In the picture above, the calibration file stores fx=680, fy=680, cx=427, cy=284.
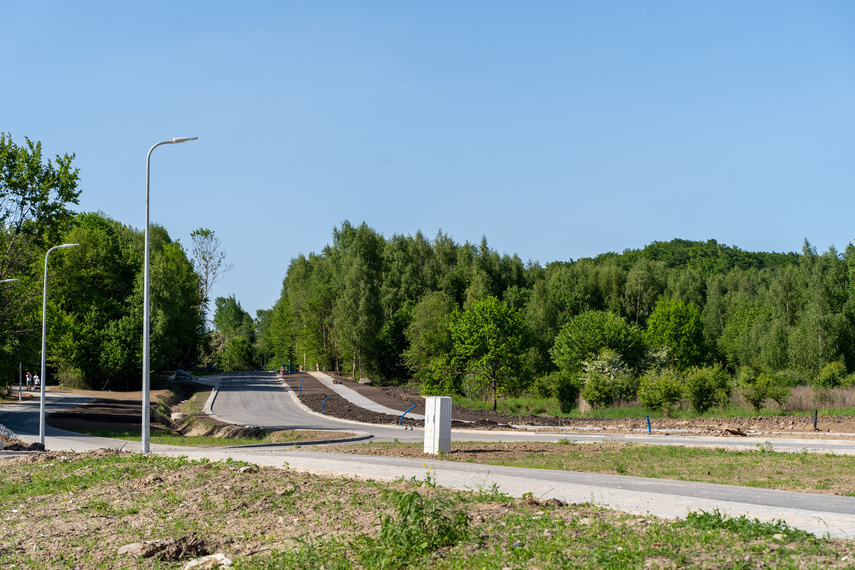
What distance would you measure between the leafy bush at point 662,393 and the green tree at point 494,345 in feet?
37.6

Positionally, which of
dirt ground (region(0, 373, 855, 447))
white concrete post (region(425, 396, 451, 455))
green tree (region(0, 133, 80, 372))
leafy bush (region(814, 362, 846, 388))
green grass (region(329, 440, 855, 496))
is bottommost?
dirt ground (region(0, 373, 855, 447))

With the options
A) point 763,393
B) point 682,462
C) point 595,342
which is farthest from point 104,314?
point 682,462

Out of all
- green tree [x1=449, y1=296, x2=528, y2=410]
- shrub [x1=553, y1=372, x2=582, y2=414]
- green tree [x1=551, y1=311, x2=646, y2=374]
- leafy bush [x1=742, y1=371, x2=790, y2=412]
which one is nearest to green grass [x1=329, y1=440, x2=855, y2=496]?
leafy bush [x1=742, y1=371, x2=790, y2=412]

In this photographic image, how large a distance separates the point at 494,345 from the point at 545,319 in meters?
25.9

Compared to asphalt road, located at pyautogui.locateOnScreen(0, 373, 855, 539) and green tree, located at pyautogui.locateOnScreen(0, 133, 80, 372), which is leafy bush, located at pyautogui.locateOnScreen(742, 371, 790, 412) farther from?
green tree, located at pyautogui.locateOnScreen(0, 133, 80, 372)

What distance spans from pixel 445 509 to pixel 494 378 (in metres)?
40.6

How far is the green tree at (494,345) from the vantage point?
156ft

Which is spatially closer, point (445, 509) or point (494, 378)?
point (445, 509)

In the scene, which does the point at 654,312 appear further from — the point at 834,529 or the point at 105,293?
the point at 834,529

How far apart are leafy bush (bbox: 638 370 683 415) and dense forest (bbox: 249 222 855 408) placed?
3.74 m

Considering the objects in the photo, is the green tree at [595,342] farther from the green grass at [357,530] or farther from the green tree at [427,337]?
the green grass at [357,530]

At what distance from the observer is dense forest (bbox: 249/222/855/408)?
48594 millimetres

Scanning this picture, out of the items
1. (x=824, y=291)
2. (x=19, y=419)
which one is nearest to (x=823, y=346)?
(x=824, y=291)

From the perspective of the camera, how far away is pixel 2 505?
10836mm
